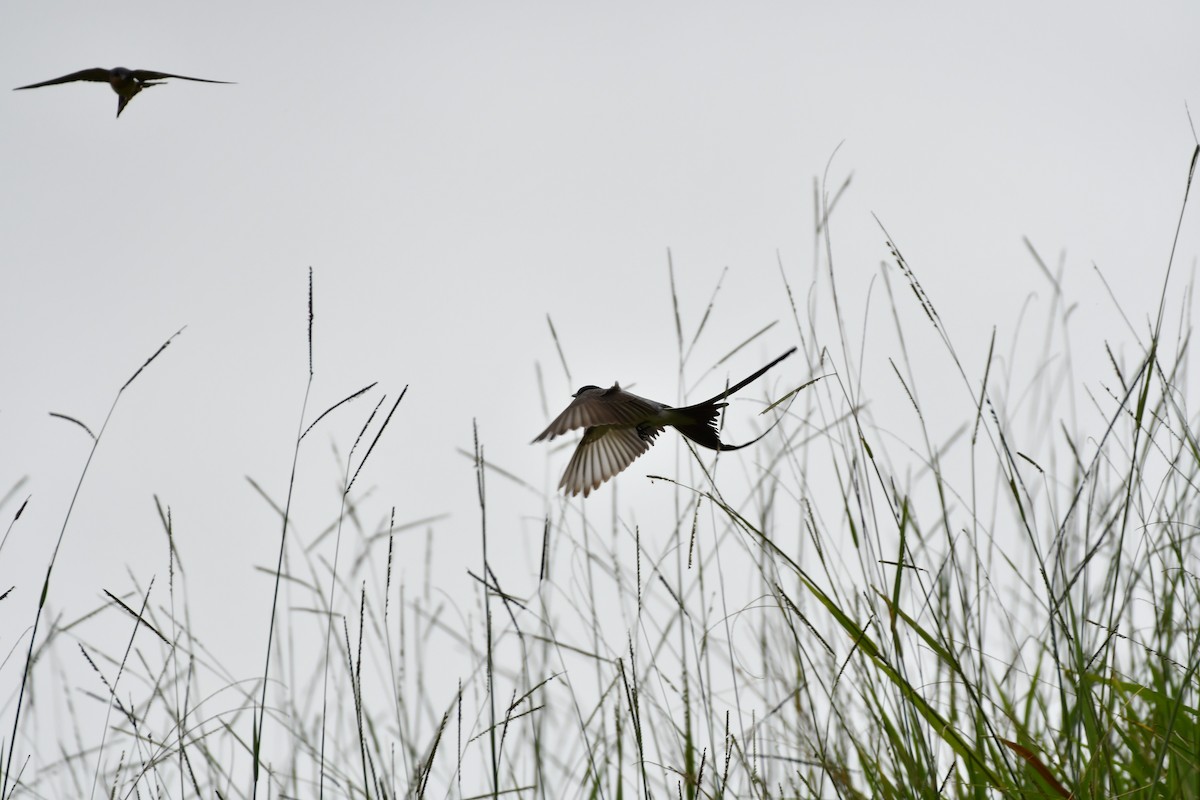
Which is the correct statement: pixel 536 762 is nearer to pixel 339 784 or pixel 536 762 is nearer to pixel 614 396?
pixel 339 784

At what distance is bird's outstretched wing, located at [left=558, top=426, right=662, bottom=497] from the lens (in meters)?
3.22

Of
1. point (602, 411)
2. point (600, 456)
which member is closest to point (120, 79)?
point (602, 411)

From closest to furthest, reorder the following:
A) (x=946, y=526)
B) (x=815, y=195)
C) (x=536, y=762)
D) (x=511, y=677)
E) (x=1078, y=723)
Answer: (x=1078, y=723) < (x=946, y=526) < (x=536, y=762) < (x=815, y=195) < (x=511, y=677)

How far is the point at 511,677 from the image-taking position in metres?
2.22

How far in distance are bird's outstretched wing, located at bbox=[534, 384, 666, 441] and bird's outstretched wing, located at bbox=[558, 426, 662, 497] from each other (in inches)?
23.3

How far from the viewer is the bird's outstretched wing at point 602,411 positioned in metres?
2.38

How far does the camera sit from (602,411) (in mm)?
2465

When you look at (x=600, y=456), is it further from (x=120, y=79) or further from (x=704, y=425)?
(x=120, y=79)

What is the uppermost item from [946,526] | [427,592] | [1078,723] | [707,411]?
[707,411]

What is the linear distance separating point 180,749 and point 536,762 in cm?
52

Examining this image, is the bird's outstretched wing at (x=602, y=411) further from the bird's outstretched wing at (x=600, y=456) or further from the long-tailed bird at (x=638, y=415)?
the bird's outstretched wing at (x=600, y=456)

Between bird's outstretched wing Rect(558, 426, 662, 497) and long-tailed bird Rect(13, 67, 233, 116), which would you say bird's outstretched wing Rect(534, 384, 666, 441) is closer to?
bird's outstretched wing Rect(558, 426, 662, 497)

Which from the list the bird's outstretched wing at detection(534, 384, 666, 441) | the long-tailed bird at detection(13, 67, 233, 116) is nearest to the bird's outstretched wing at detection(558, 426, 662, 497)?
the bird's outstretched wing at detection(534, 384, 666, 441)

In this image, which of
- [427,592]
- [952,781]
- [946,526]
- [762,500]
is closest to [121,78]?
[427,592]
